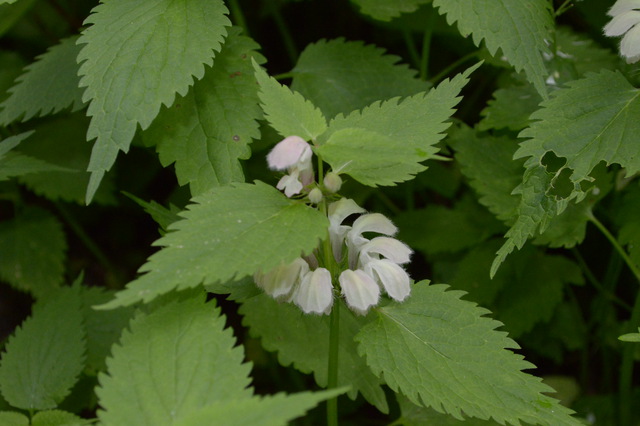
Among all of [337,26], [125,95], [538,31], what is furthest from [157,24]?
[337,26]

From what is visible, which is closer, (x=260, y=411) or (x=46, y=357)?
(x=260, y=411)

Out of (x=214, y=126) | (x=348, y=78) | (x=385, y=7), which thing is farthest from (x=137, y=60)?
(x=385, y=7)

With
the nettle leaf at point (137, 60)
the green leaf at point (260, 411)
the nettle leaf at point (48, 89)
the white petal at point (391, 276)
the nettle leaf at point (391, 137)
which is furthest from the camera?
the nettle leaf at point (48, 89)

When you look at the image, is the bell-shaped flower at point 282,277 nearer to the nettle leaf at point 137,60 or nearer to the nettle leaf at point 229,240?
the nettle leaf at point 229,240

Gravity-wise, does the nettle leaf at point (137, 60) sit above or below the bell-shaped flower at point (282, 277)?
above

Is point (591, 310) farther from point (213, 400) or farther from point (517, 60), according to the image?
point (213, 400)

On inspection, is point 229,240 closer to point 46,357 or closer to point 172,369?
point 172,369

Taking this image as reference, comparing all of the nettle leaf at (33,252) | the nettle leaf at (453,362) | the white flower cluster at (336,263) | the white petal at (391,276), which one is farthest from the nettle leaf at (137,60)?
the nettle leaf at (33,252)

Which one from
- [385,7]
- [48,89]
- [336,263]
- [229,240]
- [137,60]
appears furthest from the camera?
[385,7]
